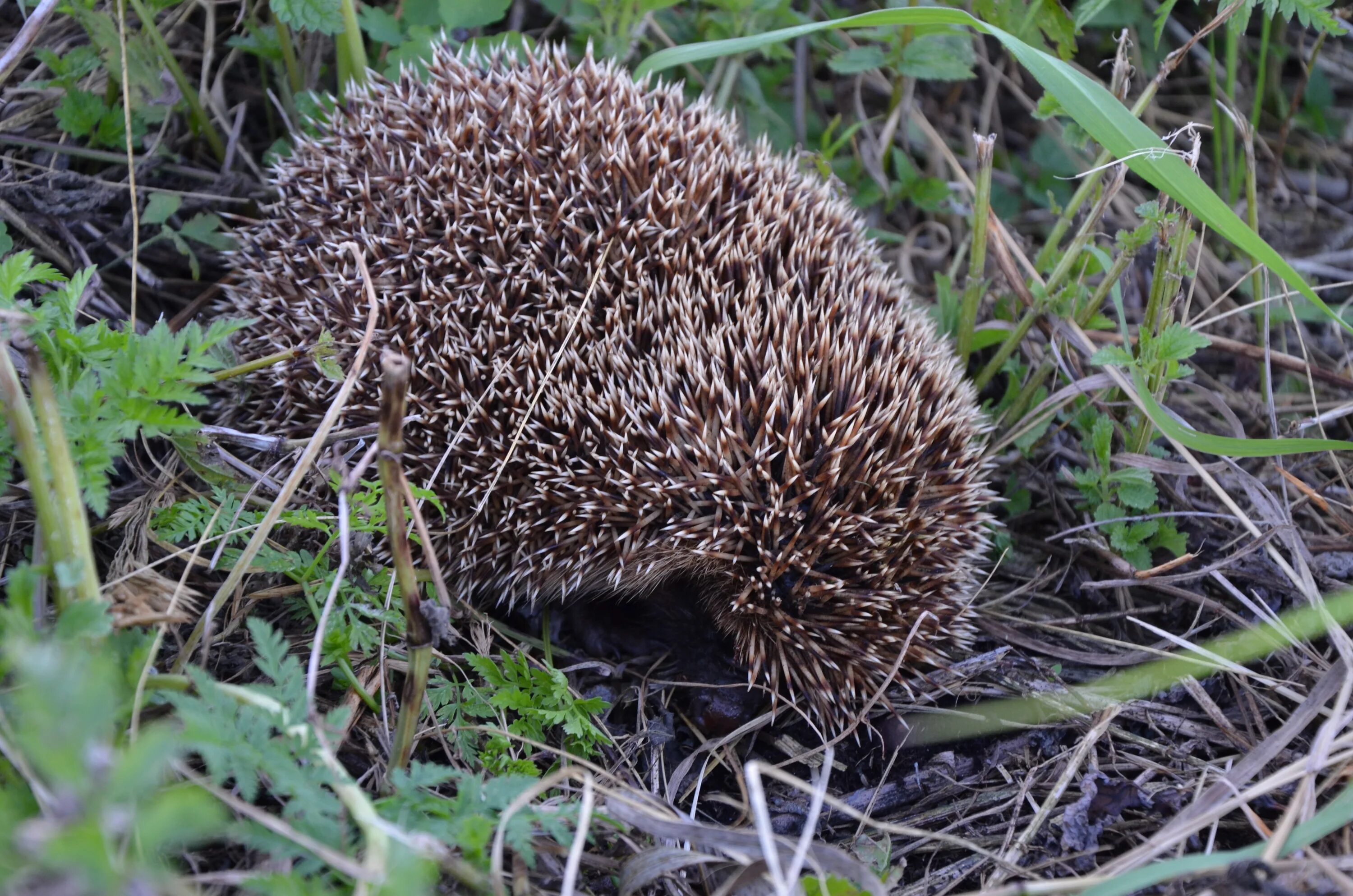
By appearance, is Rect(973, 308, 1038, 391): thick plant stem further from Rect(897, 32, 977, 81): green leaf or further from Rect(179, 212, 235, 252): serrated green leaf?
Rect(179, 212, 235, 252): serrated green leaf

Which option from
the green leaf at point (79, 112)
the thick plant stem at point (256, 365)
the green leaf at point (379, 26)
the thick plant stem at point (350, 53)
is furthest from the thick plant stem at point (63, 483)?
the green leaf at point (379, 26)

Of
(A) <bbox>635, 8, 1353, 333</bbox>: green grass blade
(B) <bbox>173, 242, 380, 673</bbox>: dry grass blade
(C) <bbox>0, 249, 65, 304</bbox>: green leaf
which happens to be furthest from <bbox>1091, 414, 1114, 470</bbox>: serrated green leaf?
(C) <bbox>0, 249, 65, 304</bbox>: green leaf

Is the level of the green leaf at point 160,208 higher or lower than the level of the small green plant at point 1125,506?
higher

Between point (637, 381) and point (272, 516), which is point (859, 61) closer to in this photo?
point (637, 381)

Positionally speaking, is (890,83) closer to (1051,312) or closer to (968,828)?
(1051,312)

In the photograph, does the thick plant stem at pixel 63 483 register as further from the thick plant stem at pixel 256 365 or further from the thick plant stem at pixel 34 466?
the thick plant stem at pixel 256 365

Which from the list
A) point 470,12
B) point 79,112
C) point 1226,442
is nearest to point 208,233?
point 79,112
